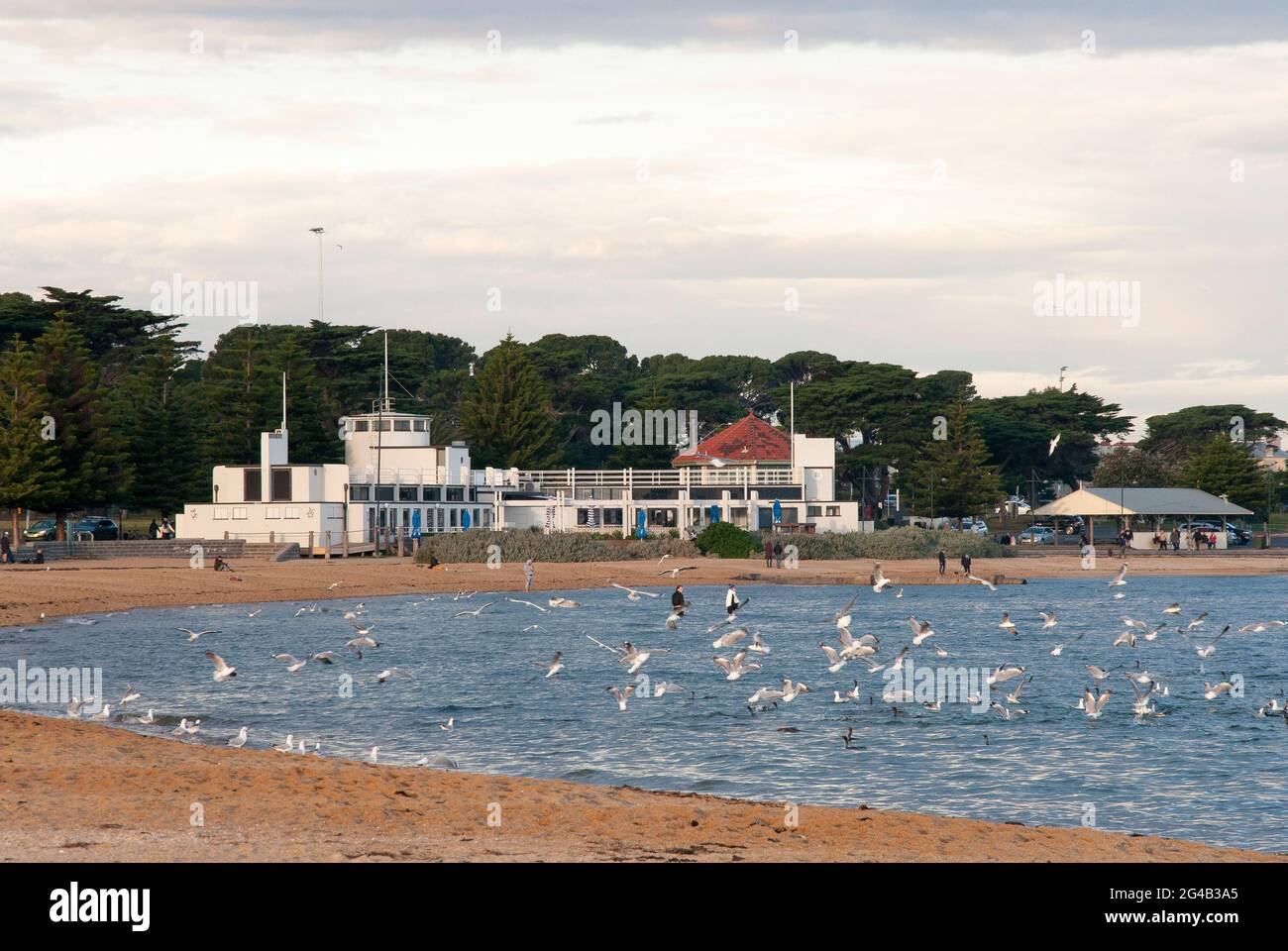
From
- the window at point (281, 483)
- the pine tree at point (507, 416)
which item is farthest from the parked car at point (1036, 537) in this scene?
the window at point (281, 483)

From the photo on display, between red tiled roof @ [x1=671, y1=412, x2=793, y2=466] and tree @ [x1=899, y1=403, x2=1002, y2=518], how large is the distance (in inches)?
393

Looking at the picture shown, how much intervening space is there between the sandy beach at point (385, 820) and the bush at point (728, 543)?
189 ft

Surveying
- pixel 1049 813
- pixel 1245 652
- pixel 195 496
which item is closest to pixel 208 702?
pixel 1049 813

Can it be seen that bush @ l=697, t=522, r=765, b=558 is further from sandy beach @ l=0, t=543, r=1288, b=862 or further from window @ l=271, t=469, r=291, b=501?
sandy beach @ l=0, t=543, r=1288, b=862

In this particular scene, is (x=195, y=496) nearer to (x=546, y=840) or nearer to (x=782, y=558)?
(x=782, y=558)

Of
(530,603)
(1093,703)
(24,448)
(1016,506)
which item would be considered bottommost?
(530,603)

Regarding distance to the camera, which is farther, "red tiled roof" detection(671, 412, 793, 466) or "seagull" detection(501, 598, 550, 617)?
"red tiled roof" detection(671, 412, 793, 466)

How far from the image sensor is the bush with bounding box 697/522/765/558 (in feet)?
257

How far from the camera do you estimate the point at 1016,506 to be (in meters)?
133

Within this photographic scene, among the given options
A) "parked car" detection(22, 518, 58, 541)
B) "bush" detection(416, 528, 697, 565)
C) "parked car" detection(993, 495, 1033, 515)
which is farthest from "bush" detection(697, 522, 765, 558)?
"parked car" detection(993, 495, 1033, 515)

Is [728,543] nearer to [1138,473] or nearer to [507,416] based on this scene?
[507,416]

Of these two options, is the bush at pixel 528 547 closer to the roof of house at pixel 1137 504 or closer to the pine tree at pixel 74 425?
the pine tree at pixel 74 425

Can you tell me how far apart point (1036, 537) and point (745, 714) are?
8398 centimetres

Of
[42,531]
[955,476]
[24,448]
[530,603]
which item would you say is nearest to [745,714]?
[530,603]
